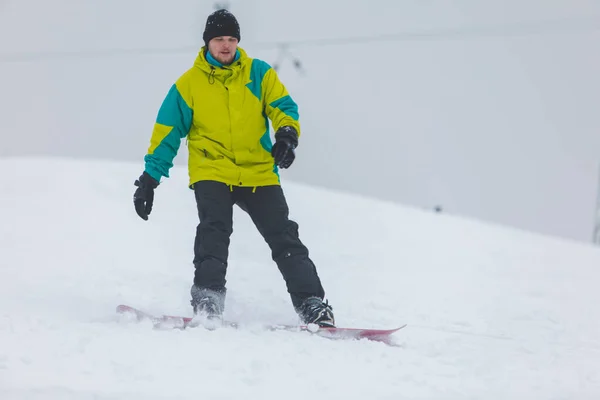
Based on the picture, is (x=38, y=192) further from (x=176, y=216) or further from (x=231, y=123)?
(x=231, y=123)

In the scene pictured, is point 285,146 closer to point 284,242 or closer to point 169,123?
point 284,242

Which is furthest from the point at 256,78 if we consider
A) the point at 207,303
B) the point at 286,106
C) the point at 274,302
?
the point at 274,302

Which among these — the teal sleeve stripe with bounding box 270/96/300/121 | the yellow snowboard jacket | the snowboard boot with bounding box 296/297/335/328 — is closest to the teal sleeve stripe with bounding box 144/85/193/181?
the yellow snowboard jacket

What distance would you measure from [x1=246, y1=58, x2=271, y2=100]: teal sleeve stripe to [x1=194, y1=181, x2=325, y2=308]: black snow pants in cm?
52

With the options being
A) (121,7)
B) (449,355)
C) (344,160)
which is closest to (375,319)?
(449,355)

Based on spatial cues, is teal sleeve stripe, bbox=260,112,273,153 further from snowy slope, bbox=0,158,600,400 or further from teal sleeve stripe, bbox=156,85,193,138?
snowy slope, bbox=0,158,600,400

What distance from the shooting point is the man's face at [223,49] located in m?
4.23

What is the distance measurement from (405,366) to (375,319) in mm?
1537

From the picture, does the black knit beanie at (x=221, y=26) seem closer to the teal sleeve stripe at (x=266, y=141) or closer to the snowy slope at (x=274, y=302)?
the teal sleeve stripe at (x=266, y=141)

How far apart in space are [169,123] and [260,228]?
0.74m

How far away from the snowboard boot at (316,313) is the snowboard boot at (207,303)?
1.38 ft

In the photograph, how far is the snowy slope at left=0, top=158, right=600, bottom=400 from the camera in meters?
3.10

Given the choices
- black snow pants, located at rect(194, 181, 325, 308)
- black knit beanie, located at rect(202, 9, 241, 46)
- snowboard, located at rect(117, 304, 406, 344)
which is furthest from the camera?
black knit beanie, located at rect(202, 9, 241, 46)

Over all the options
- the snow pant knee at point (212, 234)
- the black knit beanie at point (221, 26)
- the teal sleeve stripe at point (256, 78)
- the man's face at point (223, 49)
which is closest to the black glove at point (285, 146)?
the teal sleeve stripe at point (256, 78)
